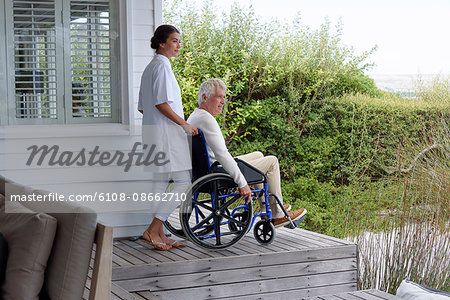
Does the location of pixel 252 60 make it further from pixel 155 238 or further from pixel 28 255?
pixel 28 255

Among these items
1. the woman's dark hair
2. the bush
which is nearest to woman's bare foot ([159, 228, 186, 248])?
the woman's dark hair

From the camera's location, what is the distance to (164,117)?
357cm

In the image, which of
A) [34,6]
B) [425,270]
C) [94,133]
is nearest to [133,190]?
[94,133]

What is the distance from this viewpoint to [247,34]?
785 centimetres

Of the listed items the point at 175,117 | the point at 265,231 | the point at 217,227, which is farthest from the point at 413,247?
the point at 175,117

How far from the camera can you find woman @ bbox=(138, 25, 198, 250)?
3516 millimetres

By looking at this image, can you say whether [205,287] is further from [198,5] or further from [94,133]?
[198,5]

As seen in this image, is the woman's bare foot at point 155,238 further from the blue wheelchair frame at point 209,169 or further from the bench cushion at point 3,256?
the bench cushion at point 3,256

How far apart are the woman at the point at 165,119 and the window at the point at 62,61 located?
524 millimetres

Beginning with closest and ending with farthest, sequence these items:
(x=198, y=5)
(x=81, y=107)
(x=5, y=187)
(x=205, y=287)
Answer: (x=5, y=187) < (x=205, y=287) < (x=81, y=107) < (x=198, y=5)

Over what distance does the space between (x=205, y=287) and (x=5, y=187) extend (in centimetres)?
141

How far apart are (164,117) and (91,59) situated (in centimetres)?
83

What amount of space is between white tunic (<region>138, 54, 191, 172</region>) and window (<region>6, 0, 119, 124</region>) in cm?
54

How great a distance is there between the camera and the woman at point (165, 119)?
3.52 meters
